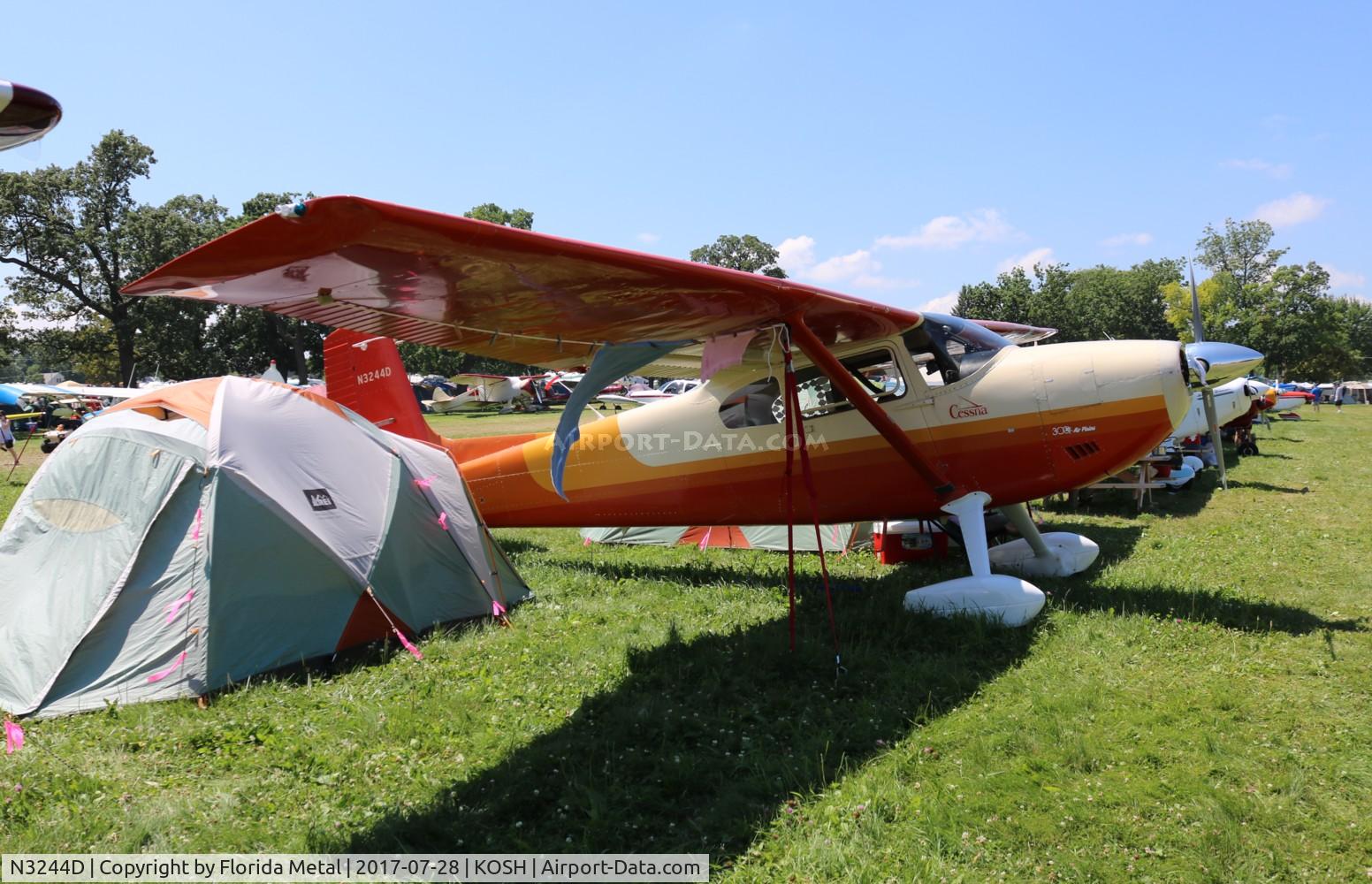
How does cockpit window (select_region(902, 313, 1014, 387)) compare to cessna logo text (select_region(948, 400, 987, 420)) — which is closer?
cessna logo text (select_region(948, 400, 987, 420))

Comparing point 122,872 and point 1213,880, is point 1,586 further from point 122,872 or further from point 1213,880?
point 1213,880

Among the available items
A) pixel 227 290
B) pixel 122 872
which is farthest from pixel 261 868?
pixel 227 290

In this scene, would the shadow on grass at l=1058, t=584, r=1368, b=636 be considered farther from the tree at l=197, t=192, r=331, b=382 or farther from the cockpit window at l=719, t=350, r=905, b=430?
the tree at l=197, t=192, r=331, b=382

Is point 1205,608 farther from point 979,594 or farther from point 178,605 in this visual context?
point 178,605

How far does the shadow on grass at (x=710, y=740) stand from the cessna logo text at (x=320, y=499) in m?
2.59

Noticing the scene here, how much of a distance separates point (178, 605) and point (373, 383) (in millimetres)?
4171

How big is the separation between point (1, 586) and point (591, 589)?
14.9 feet

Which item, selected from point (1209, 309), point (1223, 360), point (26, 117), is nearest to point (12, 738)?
point (26, 117)

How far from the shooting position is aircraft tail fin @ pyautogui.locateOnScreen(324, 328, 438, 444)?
8.84 m

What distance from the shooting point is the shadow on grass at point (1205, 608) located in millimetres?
5895

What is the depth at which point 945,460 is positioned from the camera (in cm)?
691

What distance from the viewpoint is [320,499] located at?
5.93 m

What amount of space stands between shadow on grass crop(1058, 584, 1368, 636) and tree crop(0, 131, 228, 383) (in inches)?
2007

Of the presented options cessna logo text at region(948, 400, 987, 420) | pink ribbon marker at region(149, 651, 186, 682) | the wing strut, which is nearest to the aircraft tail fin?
pink ribbon marker at region(149, 651, 186, 682)
